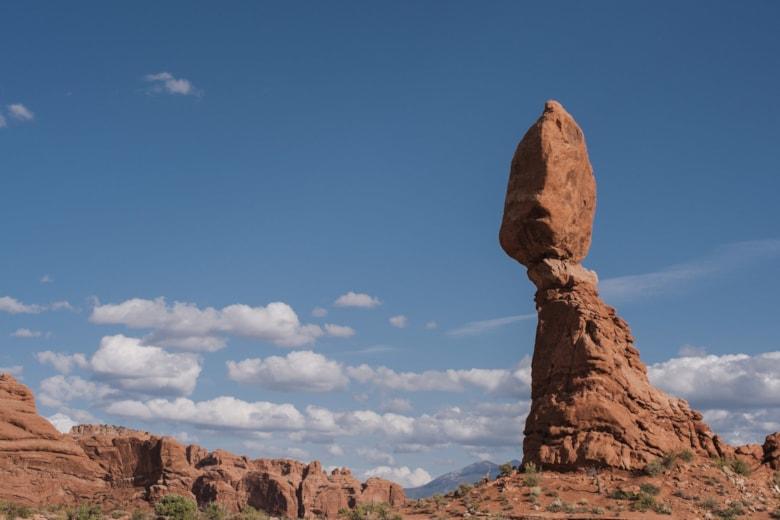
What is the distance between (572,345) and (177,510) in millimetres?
24129

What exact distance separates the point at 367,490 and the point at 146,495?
62.0 metres

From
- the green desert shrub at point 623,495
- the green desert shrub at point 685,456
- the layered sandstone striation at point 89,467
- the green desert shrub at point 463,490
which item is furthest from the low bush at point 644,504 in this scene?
the layered sandstone striation at point 89,467

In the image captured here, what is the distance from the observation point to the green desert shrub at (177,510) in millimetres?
42688

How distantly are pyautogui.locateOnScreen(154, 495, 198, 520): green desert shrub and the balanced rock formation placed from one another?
19.4m

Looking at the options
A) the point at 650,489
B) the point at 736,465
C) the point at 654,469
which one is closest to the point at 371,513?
the point at 650,489

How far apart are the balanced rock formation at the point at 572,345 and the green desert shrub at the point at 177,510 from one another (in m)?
19.4

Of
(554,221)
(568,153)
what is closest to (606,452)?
(554,221)

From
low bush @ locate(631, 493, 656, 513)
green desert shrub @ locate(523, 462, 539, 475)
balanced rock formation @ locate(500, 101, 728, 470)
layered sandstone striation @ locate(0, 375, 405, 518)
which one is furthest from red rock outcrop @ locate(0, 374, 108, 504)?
low bush @ locate(631, 493, 656, 513)

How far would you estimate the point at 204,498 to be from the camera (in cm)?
9300

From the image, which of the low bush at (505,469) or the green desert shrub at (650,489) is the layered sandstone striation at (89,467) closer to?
the low bush at (505,469)

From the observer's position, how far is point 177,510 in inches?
1735

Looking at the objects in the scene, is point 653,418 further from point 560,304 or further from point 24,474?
point 24,474

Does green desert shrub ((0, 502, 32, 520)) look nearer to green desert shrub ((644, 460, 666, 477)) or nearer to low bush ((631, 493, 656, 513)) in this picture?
low bush ((631, 493, 656, 513))

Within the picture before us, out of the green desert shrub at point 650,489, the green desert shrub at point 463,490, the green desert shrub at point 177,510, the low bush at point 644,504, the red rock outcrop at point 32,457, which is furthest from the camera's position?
the red rock outcrop at point 32,457
